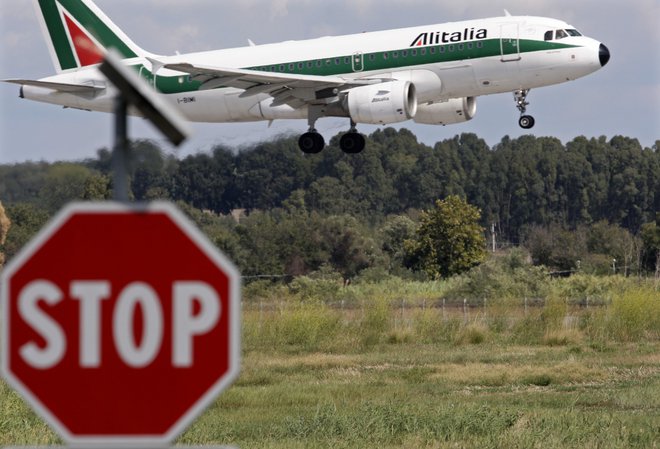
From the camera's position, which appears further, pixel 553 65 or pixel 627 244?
pixel 627 244

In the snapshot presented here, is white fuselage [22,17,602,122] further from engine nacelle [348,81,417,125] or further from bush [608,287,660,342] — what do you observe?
bush [608,287,660,342]

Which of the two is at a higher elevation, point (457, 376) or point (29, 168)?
point (29, 168)

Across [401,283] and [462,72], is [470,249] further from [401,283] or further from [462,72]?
[462,72]

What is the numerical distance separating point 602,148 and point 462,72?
109 meters

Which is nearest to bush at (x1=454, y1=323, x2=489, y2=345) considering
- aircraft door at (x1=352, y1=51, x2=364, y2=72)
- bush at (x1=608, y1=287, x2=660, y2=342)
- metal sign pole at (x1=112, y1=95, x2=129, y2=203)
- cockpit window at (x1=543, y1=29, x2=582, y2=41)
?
bush at (x1=608, y1=287, x2=660, y2=342)

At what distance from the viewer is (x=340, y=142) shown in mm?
38094

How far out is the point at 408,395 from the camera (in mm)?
23344

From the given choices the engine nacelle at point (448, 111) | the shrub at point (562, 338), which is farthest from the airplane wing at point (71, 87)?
the shrub at point (562, 338)

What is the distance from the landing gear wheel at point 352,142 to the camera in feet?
124

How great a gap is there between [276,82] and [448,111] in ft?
20.3

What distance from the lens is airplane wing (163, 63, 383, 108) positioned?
35.1 metres

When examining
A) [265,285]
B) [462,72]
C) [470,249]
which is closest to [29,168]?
[462,72]

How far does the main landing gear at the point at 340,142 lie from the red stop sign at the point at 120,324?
33.7 m

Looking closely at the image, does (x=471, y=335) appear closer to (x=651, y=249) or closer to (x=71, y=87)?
(x=71, y=87)
